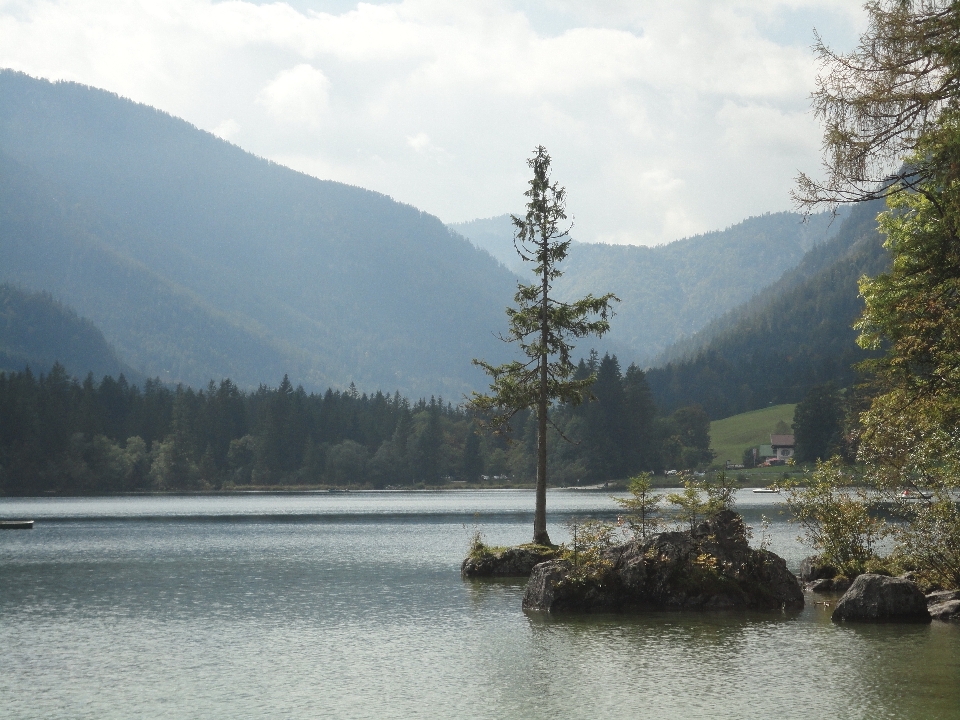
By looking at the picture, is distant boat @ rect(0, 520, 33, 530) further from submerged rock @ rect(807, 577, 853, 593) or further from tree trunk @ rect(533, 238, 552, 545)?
submerged rock @ rect(807, 577, 853, 593)

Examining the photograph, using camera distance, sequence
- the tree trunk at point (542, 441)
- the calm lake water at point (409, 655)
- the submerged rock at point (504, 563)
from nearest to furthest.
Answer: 1. the calm lake water at point (409, 655)
2. the submerged rock at point (504, 563)
3. the tree trunk at point (542, 441)

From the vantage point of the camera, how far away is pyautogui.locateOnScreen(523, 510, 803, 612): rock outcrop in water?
33.4 m

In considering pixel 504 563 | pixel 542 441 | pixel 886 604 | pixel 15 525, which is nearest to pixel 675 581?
pixel 886 604

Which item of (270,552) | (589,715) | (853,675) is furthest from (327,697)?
(270,552)

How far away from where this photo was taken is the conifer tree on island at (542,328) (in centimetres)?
4931

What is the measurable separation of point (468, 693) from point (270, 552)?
140 feet

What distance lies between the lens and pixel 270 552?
61.7m

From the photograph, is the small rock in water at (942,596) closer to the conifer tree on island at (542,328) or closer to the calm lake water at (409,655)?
the calm lake water at (409,655)

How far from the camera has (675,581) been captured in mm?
33719

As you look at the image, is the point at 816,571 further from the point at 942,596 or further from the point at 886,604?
the point at 886,604

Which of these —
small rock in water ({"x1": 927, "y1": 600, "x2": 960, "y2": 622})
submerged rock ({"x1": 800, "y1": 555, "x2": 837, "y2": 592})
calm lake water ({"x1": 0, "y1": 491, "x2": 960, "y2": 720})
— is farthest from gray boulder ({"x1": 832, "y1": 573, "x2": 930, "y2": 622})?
submerged rock ({"x1": 800, "y1": 555, "x2": 837, "y2": 592})

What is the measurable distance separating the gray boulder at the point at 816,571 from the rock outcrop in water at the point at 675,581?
5.53m

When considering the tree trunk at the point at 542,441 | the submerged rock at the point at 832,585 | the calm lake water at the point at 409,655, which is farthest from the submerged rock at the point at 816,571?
the tree trunk at the point at 542,441

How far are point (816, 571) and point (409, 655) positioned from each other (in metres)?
20.7
